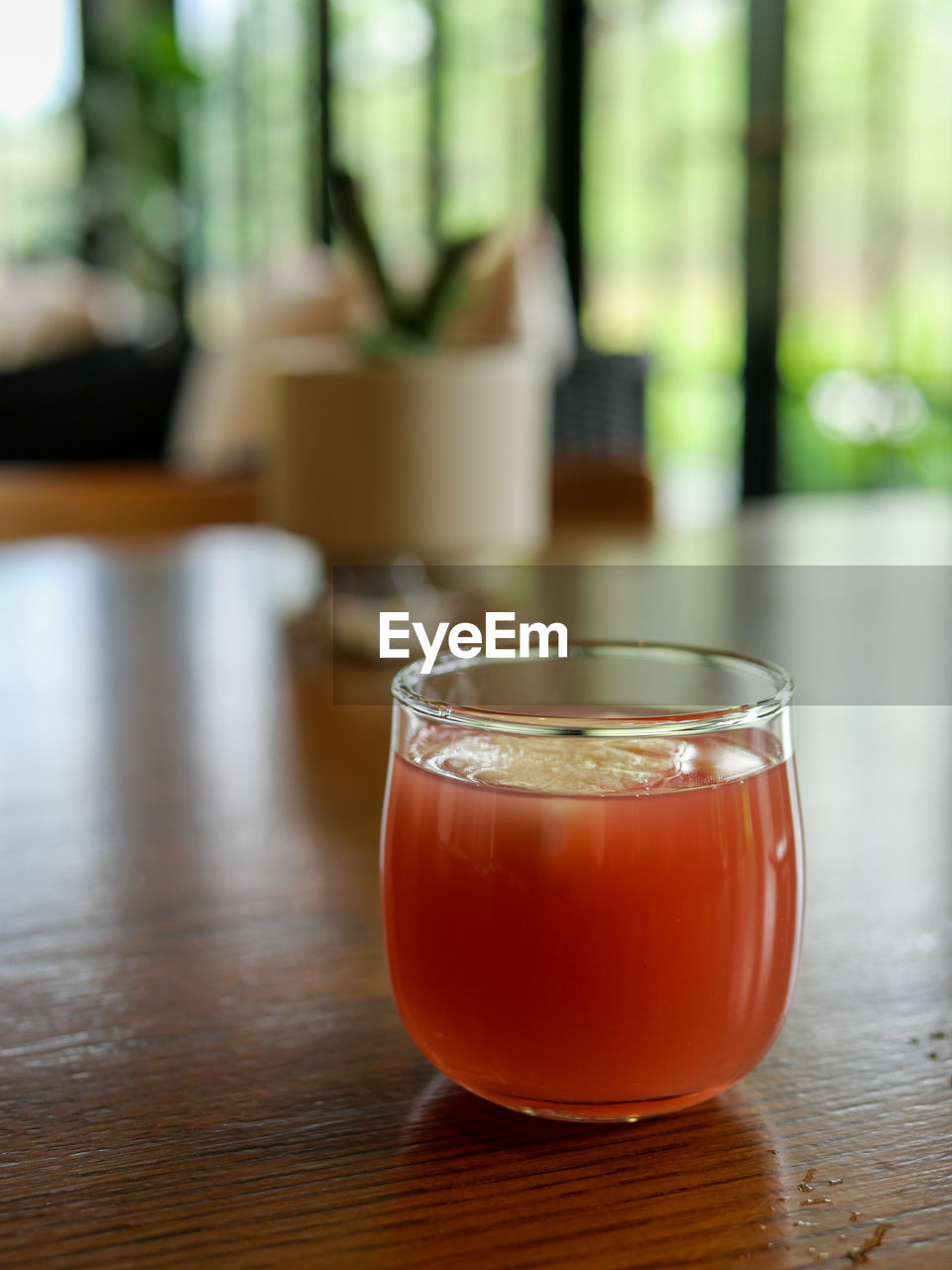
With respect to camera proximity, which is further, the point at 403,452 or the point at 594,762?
the point at 403,452

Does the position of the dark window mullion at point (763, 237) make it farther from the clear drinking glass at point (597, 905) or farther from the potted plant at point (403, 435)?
the clear drinking glass at point (597, 905)

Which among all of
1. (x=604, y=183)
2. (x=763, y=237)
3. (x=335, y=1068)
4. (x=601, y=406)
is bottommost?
(x=335, y=1068)

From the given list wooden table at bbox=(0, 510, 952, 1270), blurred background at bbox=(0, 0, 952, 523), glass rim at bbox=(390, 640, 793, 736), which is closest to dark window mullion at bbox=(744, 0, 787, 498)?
blurred background at bbox=(0, 0, 952, 523)

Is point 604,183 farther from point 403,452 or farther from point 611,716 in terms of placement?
point 611,716

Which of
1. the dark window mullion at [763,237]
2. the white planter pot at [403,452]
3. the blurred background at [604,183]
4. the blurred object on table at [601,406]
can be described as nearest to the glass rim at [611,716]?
the white planter pot at [403,452]

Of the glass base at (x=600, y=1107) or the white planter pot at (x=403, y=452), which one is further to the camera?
the white planter pot at (x=403, y=452)

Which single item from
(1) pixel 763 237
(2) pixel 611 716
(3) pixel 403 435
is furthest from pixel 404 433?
(1) pixel 763 237

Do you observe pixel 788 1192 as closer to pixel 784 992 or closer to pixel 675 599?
pixel 784 992

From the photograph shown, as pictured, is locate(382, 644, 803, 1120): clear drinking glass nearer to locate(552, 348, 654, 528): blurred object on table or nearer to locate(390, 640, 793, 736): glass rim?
locate(390, 640, 793, 736): glass rim

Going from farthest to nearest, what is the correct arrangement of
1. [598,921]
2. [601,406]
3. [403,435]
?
[601,406] → [403,435] → [598,921]
